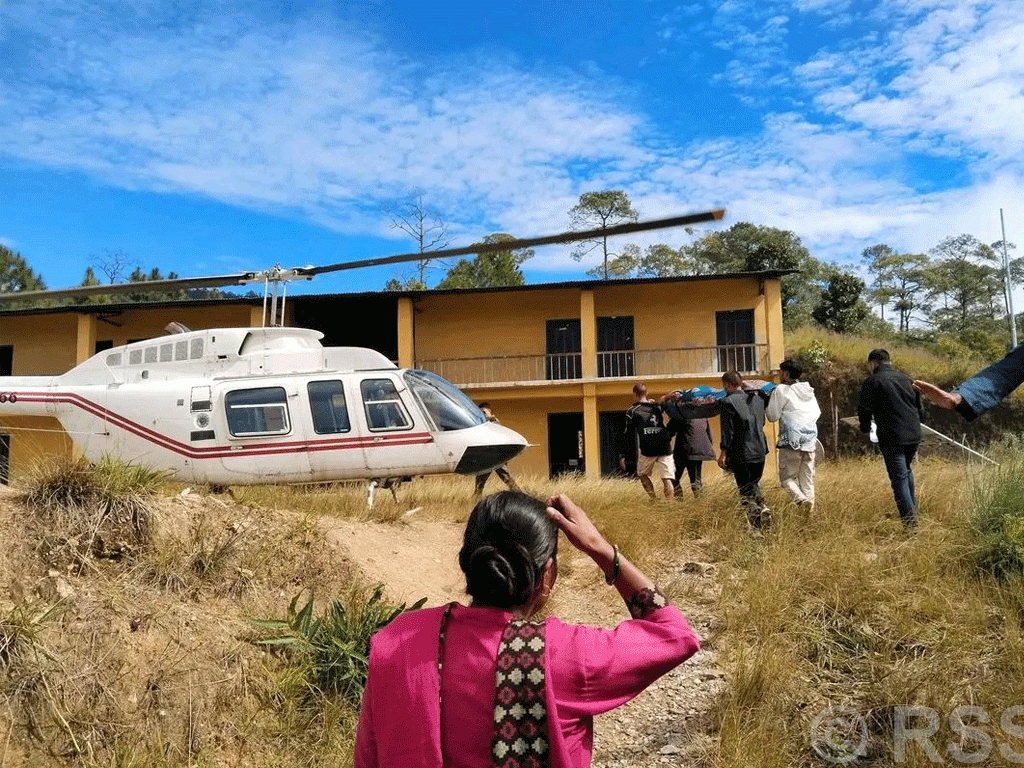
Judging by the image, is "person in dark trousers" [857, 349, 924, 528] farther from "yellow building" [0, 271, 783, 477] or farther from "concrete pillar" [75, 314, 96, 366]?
"concrete pillar" [75, 314, 96, 366]

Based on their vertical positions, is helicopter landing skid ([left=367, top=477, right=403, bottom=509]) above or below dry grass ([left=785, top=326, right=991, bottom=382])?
below

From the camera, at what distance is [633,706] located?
507cm

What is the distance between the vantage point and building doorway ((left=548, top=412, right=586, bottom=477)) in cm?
2245

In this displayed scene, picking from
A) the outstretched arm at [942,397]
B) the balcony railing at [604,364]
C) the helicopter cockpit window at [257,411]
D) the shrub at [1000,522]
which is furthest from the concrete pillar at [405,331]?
the outstretched arm at [942,397]

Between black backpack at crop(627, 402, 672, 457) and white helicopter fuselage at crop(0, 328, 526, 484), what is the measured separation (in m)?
1.50

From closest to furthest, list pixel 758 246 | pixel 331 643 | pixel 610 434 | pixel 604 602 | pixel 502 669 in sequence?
1. pixel 502 669
2. pixel 331 643
3. pixel 604 602
4. pixel 610 434
5. pixel 758 246

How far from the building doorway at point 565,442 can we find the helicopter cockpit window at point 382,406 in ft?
43.7

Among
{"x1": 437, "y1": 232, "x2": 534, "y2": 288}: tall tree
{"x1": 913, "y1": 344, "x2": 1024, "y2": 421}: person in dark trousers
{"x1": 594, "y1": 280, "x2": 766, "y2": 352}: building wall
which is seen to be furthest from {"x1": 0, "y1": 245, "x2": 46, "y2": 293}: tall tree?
{"x1": 913, "y1": 344, "x2": 1024, "y2": 421}: person in dark trousers

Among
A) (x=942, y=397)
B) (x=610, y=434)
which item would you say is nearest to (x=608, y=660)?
(x=942, y=397)

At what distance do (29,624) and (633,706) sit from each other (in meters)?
3.67

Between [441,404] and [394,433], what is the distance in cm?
68

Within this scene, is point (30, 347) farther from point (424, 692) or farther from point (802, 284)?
point (802, 284)

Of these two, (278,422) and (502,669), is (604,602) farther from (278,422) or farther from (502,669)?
(502,669)

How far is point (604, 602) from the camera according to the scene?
259 inches
